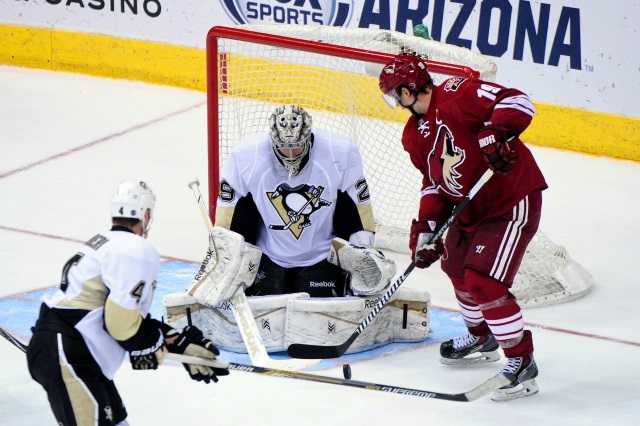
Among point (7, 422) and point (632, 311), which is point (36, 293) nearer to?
point (7, 422)

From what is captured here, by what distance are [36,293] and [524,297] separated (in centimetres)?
200

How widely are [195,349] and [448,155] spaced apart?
1260 mm

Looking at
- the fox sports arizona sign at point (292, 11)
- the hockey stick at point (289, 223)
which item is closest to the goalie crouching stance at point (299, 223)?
the hockey stick at point (289, 223)

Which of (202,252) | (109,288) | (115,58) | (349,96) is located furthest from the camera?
(115,58)

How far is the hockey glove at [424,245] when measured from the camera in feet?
14.2

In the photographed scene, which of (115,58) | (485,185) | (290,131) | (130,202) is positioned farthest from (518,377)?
(115,58)

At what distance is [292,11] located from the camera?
25.5 feet

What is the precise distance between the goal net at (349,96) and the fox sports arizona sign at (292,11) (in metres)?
1.04

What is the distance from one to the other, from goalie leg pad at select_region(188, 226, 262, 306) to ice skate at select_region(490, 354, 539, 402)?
101 cm

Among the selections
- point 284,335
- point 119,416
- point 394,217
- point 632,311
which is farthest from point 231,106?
point 119,416

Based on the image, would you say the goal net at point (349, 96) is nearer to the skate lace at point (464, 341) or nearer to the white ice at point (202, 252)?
the white ice at point (202, 252)

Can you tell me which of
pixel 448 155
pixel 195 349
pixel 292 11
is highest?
pixel 292 11

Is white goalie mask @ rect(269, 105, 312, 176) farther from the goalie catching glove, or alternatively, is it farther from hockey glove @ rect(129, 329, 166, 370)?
hockey glove @ rect(129, 329, 166, 370)

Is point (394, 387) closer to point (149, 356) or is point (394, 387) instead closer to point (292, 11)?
point (149, 356)
